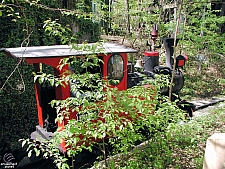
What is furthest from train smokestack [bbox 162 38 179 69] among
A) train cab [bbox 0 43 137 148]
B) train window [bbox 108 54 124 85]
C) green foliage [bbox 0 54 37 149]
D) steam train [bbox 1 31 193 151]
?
green foliage [bbox 0 54 37 149]

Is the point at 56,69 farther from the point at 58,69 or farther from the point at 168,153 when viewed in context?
the point at 168,153

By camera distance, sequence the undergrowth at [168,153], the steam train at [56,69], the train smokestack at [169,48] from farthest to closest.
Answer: the train smokestack at [169,48] < the steam train at [56,69] < the undergrowth at [168,153]

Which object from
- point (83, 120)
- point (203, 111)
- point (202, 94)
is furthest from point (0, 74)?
point (202, 94)

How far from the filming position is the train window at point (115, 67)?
147 inches

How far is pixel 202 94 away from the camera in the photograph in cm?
877

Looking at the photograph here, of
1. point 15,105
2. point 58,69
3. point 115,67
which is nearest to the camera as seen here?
point 58,69

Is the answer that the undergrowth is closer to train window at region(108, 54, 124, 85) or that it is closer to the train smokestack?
train window at region(108, 54, 124, 85)

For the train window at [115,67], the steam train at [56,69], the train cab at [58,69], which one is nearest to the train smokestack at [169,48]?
the steam train at [56,69]

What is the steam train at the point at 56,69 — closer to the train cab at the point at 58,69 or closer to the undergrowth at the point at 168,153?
the train cab at the point at 58,69

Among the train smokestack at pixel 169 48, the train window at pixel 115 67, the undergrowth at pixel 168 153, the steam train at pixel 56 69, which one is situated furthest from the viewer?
the train smokestack at pixel 169 48

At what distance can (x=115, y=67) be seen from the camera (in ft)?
12.5

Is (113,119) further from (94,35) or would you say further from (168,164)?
(94,35)

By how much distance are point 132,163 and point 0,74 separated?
471 cm

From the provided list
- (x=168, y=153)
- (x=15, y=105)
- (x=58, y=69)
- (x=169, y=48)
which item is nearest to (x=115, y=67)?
(x=58, y=69)
